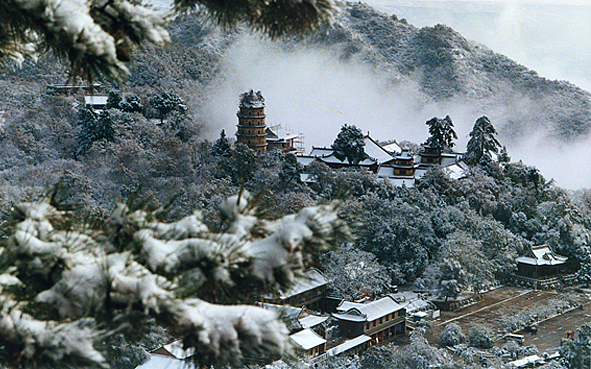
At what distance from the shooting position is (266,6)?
373cm

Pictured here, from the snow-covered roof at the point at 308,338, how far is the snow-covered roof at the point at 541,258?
9094 mm

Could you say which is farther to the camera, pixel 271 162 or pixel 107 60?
pixel 271 162

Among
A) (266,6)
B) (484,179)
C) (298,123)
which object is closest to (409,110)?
(298,123)

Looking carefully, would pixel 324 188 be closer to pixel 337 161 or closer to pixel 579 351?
pixel 337 161

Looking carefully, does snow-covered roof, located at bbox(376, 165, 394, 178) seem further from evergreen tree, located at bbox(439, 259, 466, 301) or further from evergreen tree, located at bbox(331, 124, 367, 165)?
evergreen tree, located at bbox(439, 259, 466, 301)

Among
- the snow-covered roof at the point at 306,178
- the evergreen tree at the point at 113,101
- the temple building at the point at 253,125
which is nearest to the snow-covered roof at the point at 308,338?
the snow-covered roof at the point at 306,178

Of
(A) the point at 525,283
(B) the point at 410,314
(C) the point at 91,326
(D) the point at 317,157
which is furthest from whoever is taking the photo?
(D) the point at 317,157

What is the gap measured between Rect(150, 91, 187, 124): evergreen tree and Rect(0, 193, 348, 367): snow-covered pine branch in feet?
97.0

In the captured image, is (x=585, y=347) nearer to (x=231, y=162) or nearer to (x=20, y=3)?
(x=231, y=162)

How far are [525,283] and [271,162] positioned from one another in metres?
8.93

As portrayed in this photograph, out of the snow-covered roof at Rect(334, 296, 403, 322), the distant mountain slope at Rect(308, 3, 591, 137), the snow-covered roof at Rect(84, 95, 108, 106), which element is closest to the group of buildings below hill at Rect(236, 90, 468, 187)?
the snow-covered roof at Rect(334, 296, 403, 322)

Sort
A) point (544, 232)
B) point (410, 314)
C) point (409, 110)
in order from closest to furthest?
1. point (410, 314)
2. point (544, 232)
3. point (409, 110)

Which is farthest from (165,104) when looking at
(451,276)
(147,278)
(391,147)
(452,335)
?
(147,278)

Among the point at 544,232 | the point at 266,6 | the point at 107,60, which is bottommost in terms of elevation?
the point at 107,60
